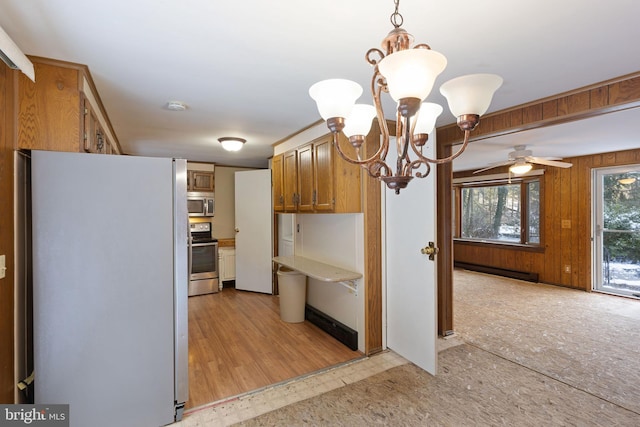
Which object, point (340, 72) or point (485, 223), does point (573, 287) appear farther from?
point (340, 72)

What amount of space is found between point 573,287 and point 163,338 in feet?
20.9

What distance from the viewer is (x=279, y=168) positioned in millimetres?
4000

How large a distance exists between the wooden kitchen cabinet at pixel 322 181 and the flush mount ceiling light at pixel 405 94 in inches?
52.6

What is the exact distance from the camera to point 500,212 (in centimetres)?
654

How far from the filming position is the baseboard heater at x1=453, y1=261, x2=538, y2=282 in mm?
5863

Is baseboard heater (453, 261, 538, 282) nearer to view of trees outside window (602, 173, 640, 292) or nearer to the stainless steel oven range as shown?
view of trees outside window (602, 173, 640, 292)

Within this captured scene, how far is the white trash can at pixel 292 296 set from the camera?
372 cm

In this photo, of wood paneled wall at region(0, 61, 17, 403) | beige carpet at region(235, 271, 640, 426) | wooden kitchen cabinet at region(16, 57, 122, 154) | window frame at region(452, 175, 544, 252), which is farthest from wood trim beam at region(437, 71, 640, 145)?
wood paneled wall at region(0, 61, 17, 403)

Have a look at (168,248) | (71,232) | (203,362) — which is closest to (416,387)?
(203,362)

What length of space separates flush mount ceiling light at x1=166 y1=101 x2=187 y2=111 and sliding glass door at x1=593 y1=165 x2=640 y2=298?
6252 mm

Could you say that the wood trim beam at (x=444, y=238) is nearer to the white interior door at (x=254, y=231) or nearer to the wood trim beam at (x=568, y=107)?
the wood trim beam at (x=568, y=107)

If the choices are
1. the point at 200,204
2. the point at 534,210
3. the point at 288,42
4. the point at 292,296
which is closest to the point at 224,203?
the point at 200,204

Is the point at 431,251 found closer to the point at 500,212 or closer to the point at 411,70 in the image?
the point at 411,70

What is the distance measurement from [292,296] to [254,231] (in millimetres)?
1757
